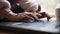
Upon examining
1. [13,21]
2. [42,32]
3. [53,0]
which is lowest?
[42,32]

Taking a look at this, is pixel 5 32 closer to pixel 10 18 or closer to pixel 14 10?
pixel 10 18

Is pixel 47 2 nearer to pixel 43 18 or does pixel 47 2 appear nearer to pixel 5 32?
pixel 43 18

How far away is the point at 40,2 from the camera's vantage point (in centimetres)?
104

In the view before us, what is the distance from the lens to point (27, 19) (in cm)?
78

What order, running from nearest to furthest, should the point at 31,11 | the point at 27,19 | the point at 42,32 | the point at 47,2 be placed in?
the point at 42,32, the point at 27,19, the point at 31,11, the point at 47,2

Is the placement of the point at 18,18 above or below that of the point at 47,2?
below

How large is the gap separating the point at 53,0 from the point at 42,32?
1.56ft

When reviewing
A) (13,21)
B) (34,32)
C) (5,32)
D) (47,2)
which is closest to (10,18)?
(13,21)

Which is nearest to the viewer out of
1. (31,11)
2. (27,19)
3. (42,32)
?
(42,32)

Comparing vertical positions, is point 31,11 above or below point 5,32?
above

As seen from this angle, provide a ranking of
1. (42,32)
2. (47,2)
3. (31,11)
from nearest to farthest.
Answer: (42,32), (31,11), (47,2)

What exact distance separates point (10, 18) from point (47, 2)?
383mm

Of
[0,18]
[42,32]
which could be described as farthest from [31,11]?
[42,32]

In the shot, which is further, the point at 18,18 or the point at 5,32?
the point at 18,18
